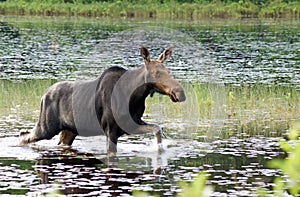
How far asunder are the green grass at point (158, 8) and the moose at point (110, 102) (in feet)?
164

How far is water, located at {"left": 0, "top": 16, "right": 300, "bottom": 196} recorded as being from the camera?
962cm

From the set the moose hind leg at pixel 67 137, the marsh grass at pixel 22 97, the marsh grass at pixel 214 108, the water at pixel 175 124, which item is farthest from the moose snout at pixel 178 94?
the marsh grass at pixel 22 97

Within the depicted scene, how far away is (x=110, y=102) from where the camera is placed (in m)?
10.9

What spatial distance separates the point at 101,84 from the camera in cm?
1107

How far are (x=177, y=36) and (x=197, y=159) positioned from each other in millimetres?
31494

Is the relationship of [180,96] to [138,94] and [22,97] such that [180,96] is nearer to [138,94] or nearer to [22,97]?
[138,94]

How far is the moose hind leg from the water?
0.15 m

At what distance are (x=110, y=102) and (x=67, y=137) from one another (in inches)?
61.5

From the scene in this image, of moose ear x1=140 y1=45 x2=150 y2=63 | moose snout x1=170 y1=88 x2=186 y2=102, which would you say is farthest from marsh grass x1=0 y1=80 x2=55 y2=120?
moose snout x1=170 y1=88 x2=186 y2=102

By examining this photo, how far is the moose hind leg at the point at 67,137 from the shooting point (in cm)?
1209

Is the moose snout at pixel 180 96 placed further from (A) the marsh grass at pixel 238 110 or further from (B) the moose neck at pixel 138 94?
(A) the marsh grass at pixel 238 110

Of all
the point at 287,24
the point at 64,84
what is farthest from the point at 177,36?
the point at 64,84

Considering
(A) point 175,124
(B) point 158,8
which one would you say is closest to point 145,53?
(A) point 175,124

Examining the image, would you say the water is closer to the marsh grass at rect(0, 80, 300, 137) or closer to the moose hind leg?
the marsh grass at rect(0, 80, 300, 137)
